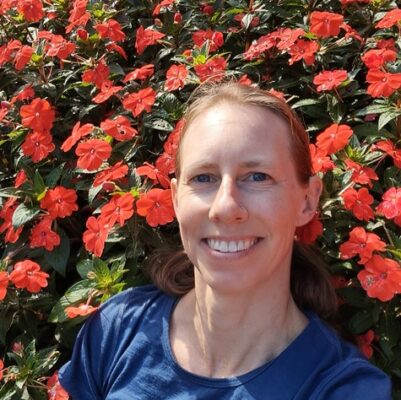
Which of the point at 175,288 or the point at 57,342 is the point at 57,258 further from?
the point at 175,288

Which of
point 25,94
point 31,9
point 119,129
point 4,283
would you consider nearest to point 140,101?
point 119,129

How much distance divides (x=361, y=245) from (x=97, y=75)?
116 cm

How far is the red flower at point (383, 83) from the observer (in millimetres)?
2275

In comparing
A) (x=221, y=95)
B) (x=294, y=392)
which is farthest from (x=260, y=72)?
(x=294, y=392)

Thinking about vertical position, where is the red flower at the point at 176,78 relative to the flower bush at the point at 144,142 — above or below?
above

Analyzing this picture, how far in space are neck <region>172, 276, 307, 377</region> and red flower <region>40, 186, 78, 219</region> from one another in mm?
630

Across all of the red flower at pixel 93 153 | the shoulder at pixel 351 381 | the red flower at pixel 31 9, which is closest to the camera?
the shoulder at pixel 351 381

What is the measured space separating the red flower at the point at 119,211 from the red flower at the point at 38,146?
433mm

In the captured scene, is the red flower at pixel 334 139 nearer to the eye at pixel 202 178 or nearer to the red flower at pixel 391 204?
the red flower at pixel 391 204

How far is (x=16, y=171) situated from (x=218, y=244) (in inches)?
48.1

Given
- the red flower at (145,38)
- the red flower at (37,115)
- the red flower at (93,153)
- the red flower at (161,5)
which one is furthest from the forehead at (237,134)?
the red flower at (161,5)

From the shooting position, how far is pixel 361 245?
2.03m

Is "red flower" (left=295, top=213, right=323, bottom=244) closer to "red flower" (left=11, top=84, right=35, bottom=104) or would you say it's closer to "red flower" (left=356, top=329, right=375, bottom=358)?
"red flower" (left=356, top=329, right=375, bottom=358)

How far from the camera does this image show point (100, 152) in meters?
2.34
